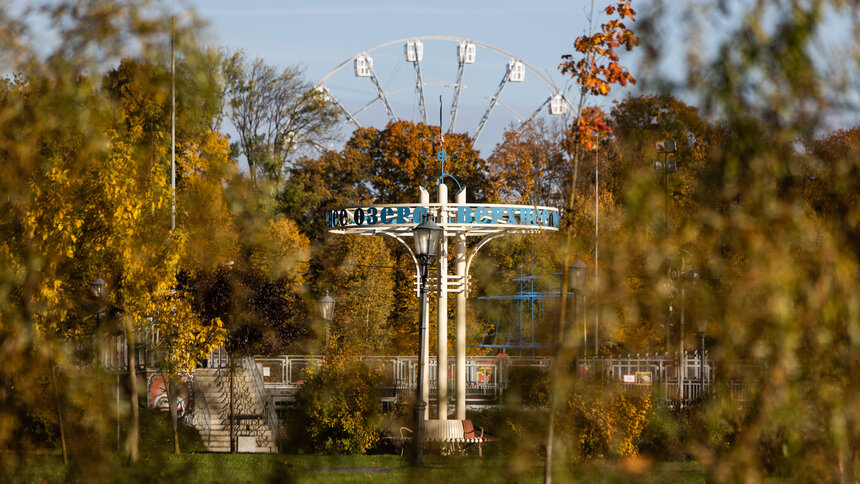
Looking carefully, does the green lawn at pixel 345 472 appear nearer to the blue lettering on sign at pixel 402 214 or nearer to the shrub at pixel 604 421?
the shrub at pixel 604 421

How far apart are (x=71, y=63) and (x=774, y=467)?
584cm

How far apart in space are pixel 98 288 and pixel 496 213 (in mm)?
8345

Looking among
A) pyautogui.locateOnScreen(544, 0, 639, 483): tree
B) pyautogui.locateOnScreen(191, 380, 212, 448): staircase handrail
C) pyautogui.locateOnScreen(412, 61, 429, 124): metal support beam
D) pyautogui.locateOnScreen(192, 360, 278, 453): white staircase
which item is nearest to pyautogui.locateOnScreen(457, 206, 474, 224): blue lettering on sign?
pyautogui.locateOnScreen(192, 360, 278, 453): white staircase

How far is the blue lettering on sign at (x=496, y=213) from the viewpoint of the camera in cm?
2102

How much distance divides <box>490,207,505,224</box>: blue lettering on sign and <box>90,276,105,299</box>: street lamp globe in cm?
819

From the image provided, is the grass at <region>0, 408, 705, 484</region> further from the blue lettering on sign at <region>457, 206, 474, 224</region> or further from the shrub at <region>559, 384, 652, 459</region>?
the blue lettering on sign at <region>457, 206, 474, 224</region>

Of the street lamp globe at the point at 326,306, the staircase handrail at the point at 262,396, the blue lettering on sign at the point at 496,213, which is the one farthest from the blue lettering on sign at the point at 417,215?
the street lamp globe at the point at 326,306

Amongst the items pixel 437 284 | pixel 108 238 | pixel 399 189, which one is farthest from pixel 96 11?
pixel 399 189

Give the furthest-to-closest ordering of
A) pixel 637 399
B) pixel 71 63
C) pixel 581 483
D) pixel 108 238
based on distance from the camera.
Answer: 1. pixel 637 399
2. pixel 108 238
3. pixel 581 483
4. pixel 71 63

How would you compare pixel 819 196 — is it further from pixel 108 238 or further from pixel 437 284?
pixel 437 284

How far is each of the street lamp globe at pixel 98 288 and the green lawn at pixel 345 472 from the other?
313cm

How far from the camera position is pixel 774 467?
477 cm

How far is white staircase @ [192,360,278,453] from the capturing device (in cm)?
2581

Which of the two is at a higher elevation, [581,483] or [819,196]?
[819,196]
